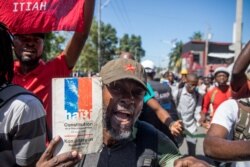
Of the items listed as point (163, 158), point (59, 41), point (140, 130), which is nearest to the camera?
point (163, 158)

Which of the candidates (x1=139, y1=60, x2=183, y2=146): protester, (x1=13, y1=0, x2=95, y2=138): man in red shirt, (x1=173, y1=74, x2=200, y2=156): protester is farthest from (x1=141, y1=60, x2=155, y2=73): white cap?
(x1=13, y1=0, x2=95, y2=138): man in red shirt

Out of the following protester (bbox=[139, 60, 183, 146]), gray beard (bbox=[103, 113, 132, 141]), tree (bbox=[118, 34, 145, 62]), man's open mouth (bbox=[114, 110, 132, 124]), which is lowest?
protester (bbox=[139, 60, 183, 146])

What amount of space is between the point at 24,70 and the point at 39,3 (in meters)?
0.50

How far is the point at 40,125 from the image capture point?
1.74 meters

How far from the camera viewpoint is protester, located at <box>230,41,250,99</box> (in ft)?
7.41

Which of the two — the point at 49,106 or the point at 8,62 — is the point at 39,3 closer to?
the point at 49,106

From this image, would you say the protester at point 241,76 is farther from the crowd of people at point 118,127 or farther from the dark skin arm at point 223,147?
the dark skin arm at point 223,147

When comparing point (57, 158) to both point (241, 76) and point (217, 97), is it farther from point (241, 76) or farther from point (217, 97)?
point (217, 97)

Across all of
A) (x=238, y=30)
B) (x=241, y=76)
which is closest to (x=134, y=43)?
(x=238, y=30)

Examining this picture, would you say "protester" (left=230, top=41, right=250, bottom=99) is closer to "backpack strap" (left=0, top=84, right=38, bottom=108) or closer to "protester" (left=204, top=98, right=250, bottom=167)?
"protester" (left=204, top=98, right=250, bottom=167)

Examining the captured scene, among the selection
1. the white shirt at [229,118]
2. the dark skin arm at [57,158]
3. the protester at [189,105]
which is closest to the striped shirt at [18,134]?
the dark skin arm at [57,158]

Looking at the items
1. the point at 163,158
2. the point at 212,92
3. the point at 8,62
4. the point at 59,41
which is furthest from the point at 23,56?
the point at 59,41

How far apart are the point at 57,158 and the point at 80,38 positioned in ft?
4.46

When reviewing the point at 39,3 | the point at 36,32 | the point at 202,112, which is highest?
the point at 39,3
